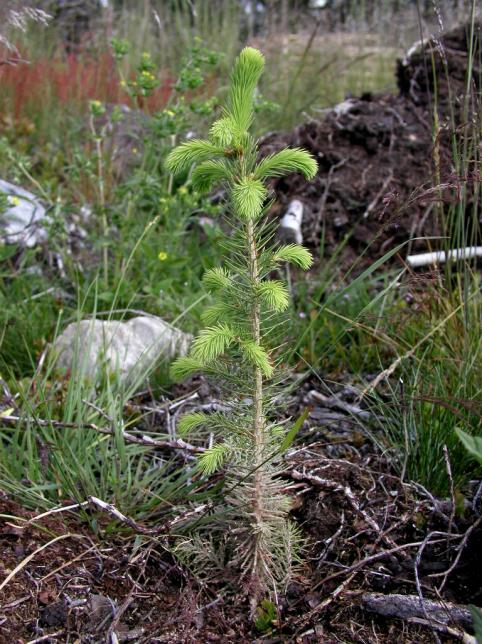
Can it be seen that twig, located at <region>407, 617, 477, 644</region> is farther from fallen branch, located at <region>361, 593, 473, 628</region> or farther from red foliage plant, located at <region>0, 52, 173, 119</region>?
red foliage plant, located at <region>0, 52, 173, 119</region>

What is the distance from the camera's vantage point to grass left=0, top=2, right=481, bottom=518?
2064mm

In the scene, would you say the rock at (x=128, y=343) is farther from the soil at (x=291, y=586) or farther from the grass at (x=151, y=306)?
the soil at (x=291, y=586)

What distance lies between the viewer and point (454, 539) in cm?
190

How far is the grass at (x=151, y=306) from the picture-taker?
2.06 meters

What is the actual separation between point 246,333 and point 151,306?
180cm

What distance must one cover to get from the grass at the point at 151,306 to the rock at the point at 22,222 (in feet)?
0.32

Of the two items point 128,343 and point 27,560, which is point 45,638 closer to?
point 27,560

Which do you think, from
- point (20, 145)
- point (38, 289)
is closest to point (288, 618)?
point (38, 289)

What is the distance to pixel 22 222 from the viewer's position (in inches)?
152

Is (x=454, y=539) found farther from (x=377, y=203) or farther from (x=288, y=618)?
(x=377, y=203)

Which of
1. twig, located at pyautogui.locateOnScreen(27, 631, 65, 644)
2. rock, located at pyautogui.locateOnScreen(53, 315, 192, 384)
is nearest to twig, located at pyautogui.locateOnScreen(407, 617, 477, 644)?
twig, located at pyautogui.locateOnScreen(27, 631, 65, 644)

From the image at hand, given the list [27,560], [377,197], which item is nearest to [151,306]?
[377,197]

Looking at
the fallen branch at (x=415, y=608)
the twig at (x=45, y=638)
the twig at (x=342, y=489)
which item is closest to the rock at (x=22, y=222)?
the twig at (x=342, y=489)

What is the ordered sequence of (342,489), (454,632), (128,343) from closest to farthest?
(454,632) → (342,489) → (128,343)
